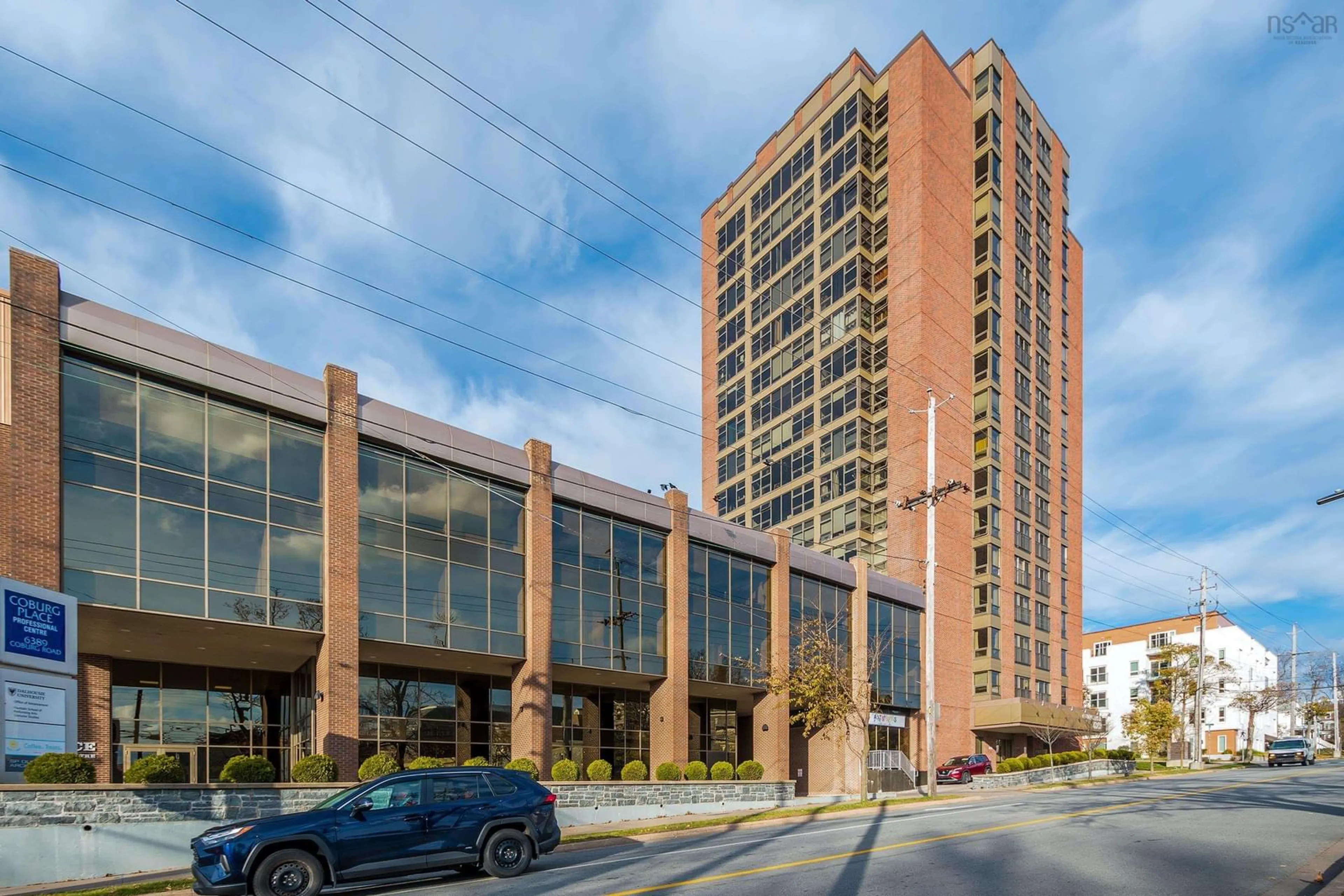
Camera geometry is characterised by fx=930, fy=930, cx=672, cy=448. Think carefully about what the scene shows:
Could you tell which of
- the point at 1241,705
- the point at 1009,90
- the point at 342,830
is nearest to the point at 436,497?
the point at 342,830

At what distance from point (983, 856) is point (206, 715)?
21912 millimetres

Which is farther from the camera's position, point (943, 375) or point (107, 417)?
point (943, 375)

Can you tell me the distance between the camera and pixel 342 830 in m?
12.5

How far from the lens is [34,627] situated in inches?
610

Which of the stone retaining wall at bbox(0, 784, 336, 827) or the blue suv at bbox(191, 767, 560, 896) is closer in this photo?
the blue suv at bbox(191, 767, 560, 896)

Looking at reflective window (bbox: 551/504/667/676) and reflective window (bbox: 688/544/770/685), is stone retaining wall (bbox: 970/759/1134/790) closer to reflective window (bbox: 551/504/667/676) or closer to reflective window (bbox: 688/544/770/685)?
Result: reflective window (bbox: 688/544/770/685)

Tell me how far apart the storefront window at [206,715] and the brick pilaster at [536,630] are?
6.11 m

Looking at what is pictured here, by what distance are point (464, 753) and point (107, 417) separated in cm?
1467

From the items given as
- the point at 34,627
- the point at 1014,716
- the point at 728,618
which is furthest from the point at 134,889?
the point at 1014,716

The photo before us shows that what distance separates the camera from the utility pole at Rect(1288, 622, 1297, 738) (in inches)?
3409

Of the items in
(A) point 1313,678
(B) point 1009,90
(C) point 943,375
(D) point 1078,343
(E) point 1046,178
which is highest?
(B) point 1009,90

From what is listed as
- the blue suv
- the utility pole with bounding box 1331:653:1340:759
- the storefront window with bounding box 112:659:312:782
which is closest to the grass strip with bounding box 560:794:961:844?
the blue suv

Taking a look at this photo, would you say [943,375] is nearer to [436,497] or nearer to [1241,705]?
[436,497]

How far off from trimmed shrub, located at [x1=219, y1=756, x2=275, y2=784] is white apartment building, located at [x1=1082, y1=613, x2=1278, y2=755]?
89.5 meters
